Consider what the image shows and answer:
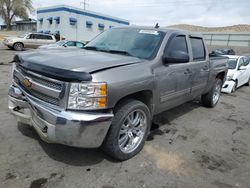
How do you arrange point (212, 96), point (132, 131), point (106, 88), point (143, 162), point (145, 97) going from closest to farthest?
point (106, 88) < point (143, 162) < point (132, 131) < point (145, 97) < point (212, 96)

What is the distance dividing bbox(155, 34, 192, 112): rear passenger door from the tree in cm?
6091

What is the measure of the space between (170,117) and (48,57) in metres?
3.16

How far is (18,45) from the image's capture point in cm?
1970

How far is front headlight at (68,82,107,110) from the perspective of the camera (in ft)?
8.13

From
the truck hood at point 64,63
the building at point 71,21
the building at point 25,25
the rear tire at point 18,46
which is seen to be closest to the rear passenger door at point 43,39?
the rear tire at point 18,46

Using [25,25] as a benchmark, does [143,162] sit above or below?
below

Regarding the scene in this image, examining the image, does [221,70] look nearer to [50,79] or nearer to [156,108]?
[156,108]

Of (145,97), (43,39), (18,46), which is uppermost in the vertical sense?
(43,39)

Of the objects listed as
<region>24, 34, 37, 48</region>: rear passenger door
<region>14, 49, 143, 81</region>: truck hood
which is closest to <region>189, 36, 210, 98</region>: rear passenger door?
<region>14, 49, 143, 81</region>: truck hood

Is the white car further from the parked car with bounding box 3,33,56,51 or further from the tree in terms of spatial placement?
the tree

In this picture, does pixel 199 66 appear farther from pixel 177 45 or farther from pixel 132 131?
pixel 132 131

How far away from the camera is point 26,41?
19.9 m

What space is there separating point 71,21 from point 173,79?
33417mm

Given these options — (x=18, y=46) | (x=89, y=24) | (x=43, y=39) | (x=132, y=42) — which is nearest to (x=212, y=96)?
(x=132, y=42)
